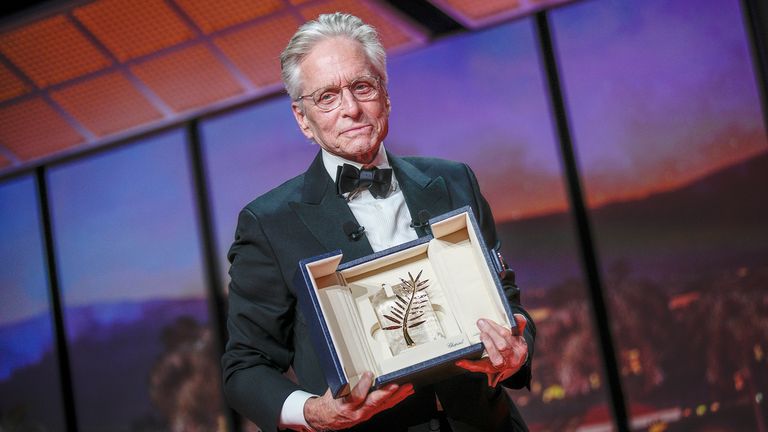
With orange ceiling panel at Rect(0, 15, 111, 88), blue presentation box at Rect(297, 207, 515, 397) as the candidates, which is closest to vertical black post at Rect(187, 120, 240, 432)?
orange ceiling panel at Rect(0, 15, 111, 88)

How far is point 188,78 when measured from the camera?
4684mm

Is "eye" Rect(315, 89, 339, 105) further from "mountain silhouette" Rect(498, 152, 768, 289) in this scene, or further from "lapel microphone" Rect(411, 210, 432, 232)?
"mountain silhouette" Rect(498, 152, 768, 289)

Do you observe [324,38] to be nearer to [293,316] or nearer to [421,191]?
[421,191]

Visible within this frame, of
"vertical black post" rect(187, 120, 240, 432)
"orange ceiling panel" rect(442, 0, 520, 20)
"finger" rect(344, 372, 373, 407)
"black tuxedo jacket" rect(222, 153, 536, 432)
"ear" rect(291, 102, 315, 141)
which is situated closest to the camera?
"finger" rect(344, 372, 373, 407)

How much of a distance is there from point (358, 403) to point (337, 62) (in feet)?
2.10

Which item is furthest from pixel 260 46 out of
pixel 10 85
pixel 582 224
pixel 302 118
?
pixel 302 118

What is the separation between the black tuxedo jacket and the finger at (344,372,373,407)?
0.25 metres

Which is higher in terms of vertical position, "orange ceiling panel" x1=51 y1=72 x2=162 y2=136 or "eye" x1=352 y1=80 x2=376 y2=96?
"orange ceiling panel" x1=51 y1=72 x2=162 y2=136

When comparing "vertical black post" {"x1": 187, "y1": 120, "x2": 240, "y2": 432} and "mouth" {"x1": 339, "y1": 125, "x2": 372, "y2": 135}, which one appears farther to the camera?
"vertical black post" {"x1": 187, "y1": 120, "x2": 240, "y2": 432}

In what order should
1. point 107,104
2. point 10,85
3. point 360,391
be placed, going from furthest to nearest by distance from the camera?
1. point 107,104
2. point 10,85
3. point 360,391

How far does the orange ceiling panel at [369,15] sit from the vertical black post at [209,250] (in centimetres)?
109

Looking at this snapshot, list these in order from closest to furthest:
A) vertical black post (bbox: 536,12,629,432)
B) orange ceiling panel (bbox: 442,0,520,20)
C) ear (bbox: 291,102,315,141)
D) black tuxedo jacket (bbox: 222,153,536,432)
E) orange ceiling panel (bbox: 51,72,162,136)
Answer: black tuxedo jacket (bbox: 222,153,536,432)
ear (bbox: 291,102,315,141)
vertical black post (bbox: 536,12,629,432)
orange ceiling panel (bbox: 442,0,520,20)
orange ceiling panel (bbox: 51,72,162,136)

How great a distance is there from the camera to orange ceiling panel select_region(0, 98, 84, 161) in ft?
15.8

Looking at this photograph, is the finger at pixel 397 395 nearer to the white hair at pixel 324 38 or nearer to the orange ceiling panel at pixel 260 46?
the white hair at pixel 324 38
